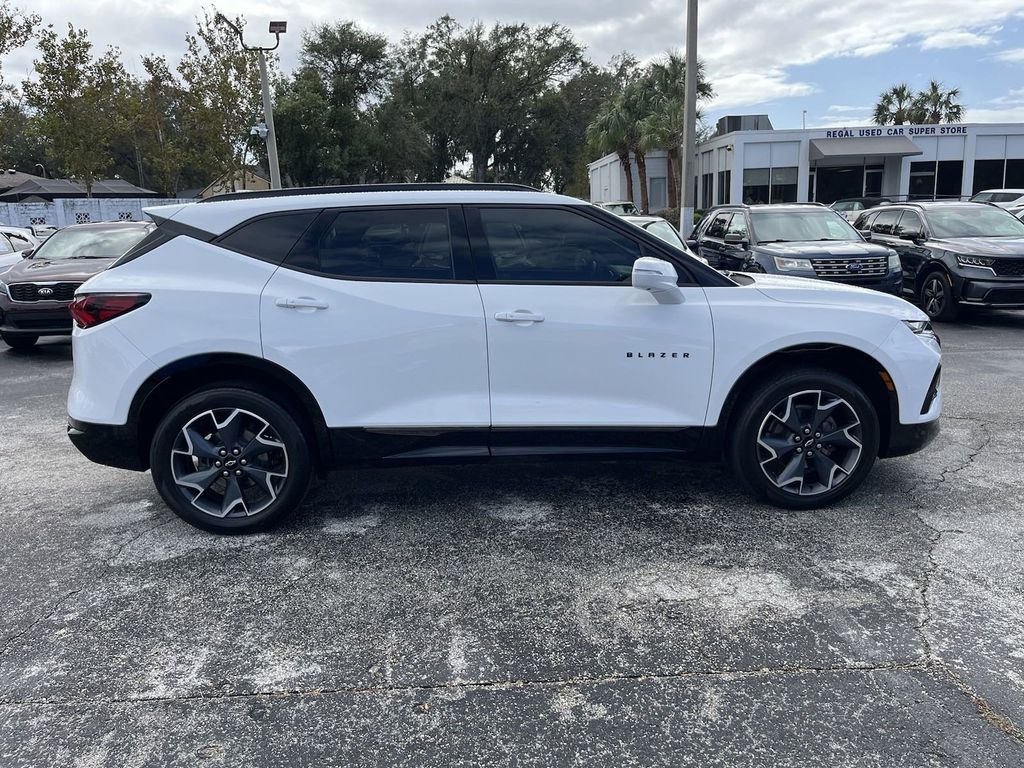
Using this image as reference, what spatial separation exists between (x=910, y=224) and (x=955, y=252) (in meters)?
1.55

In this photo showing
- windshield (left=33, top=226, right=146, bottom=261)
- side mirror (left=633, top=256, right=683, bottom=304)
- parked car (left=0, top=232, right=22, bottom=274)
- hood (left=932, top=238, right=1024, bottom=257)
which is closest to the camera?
side mirror (left=633, top=256, right=683, bottom=304)

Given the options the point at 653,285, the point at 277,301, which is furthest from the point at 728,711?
the point at 277,301

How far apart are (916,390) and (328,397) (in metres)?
3.11

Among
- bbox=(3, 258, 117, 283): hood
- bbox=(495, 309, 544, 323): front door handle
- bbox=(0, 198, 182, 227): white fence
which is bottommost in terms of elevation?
bbox=(495, 309, 544, 323): front door handle

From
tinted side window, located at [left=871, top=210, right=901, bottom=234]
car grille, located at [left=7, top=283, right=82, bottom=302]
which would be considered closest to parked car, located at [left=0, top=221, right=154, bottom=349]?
car grille, located at [left=7, top=283, right=82, bottom=302]

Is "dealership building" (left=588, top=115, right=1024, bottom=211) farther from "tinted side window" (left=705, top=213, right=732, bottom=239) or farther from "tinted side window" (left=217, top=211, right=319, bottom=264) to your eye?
"tinted side window" (left=217, top=211, right=319, bottom=264)

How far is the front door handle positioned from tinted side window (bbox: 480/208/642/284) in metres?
0.22

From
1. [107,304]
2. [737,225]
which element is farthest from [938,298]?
[107,304]

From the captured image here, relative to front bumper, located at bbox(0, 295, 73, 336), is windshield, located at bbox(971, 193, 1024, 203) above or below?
above

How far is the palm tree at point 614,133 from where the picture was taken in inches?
1550

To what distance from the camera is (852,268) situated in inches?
400

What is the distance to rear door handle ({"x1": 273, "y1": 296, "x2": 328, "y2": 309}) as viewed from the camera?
154 inches

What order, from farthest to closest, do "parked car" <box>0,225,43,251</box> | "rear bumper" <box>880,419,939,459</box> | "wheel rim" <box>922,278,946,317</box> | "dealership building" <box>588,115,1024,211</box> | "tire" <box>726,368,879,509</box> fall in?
"dealership building" <box>588,115,1024,211</box>
"parked car" <box>0,225,43,251</box>
"wheel rim" <box>922,278,946,317</box>
"rear bumper" <box>880,419,939,459</box>
"tire" <box>726,368,879,509</box>

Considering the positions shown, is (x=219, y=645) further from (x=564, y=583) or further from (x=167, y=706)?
(x=564, y=583)
